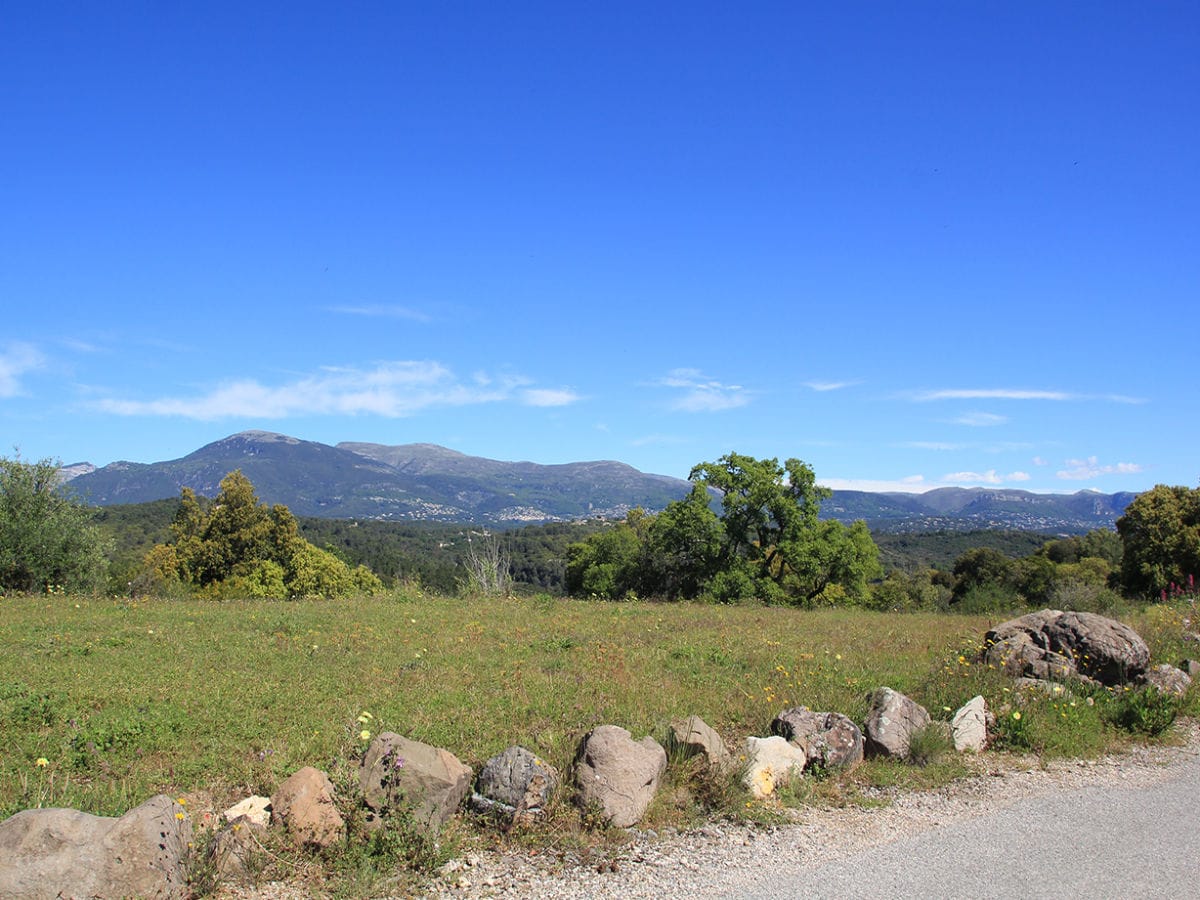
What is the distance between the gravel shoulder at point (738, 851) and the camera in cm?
589

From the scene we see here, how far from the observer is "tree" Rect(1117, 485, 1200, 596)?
39.8 meters

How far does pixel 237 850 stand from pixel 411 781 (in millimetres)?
1357

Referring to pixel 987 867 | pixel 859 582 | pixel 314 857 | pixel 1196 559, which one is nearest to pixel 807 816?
pixel 987 867

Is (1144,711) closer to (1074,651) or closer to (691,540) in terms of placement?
(1074,651)

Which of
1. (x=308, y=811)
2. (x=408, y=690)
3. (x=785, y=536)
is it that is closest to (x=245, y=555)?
(x=785, y=536)

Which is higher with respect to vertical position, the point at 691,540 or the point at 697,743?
the point at 697,743

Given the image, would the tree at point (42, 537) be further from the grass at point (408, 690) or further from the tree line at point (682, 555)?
the grass at point (408, 690)

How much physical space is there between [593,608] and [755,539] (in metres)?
20.4

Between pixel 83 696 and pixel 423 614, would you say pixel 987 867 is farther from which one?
pixel 423 614

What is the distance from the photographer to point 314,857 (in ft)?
20.1

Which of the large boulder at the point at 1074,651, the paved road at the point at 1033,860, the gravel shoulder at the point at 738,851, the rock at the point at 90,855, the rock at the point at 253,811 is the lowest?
the gravel shoulder at the point at 738,851

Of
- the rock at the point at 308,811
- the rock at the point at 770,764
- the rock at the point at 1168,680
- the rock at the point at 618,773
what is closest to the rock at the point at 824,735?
the rock at the point at 770,764

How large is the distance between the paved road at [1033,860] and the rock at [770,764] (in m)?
1.24

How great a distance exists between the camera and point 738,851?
21.6 feet
